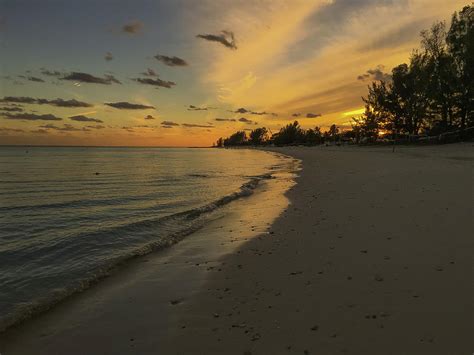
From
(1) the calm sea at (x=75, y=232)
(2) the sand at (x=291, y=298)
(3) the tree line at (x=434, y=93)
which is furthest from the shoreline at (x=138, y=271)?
(3) the tree line at (x=434, y=93)

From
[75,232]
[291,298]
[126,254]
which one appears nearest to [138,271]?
[126,254]

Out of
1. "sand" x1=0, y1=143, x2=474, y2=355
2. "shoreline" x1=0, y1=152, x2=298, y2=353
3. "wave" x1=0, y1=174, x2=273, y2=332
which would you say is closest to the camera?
"sand" x1=0, y1=143, x2=474, y2=355

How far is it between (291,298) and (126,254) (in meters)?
4.48

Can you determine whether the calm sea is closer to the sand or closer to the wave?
the wave

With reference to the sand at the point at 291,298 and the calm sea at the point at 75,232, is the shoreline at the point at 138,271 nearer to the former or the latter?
the sand at the point at 291,298

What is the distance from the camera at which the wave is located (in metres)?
5.17

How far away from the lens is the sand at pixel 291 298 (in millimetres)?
3811

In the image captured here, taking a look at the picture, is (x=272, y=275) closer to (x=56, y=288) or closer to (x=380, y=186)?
(x=56, y=288)

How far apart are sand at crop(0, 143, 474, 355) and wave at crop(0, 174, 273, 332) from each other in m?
0.25

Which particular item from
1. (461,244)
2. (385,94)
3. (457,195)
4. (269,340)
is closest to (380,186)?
(457,195)

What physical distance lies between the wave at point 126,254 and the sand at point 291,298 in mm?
248

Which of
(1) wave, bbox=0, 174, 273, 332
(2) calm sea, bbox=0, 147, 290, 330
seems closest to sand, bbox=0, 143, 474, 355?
(1) wave, bbox=0, 174, 273, 332

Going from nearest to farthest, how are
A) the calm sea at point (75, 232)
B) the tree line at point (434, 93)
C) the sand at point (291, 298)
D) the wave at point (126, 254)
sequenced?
the sand at point (291, 298) → the wave at point (126, 254) → the calm sea at point (75, 232) → the tree line at point (434, 93)

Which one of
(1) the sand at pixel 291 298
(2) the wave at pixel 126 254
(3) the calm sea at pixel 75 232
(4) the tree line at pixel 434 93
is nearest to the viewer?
(1) the sand at pixel 291 298
